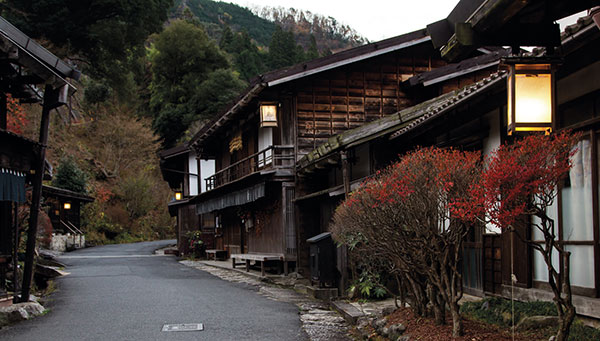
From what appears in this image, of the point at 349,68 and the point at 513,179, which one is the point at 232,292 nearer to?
the point at 349,68

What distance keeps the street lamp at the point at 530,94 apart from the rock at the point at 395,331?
12.4 ft

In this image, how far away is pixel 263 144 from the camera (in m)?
22.0

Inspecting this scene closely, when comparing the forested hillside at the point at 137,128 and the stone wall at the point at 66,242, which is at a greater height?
the forested hillside at the point at 137,128

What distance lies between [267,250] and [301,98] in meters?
6.11

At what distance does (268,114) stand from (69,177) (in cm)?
2967

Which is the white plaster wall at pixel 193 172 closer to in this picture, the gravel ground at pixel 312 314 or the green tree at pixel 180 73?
the green tree at pixel 180 73

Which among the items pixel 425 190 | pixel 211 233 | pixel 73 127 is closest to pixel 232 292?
pixel 425 190

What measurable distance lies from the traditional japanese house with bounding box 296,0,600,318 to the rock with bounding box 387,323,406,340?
7.26 feet

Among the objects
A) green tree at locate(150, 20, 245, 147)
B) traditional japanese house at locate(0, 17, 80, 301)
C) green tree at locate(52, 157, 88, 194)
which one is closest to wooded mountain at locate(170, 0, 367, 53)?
green tree at locate(150, 20, 245, 147)

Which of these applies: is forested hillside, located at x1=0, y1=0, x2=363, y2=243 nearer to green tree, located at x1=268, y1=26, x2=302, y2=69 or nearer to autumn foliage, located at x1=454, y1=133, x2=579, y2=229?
green tree, located at x1=268, y1=26, x2=302, y2=69

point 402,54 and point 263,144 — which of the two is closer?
point 402,54

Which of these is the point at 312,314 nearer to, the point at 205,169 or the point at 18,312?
the point at 18,312

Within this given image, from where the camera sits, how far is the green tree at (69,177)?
4356 cm

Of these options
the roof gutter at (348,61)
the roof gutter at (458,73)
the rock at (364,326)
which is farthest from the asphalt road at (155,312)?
the roof gutter at (458,73)
